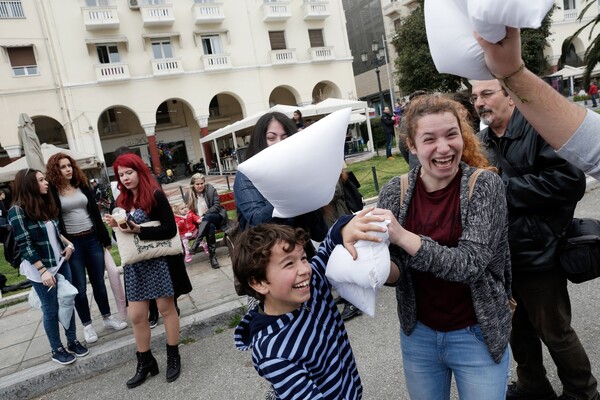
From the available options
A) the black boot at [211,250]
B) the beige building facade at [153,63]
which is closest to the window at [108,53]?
the beige building facade at [153,63]

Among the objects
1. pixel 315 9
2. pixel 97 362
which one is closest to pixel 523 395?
pixel 97 362

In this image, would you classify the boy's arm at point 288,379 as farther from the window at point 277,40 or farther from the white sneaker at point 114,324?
the window at point 277,40

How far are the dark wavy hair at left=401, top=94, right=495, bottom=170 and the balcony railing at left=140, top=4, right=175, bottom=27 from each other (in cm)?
2212

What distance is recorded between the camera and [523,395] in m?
2.25

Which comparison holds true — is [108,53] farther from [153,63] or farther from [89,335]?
[89,335]

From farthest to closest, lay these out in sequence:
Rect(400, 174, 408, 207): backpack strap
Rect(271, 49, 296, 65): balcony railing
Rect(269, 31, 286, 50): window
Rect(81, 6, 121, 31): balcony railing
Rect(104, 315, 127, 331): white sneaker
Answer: Rect(269, 31, 286, 50): window
Rect(271, 49, 296, 65): balcony railing
Rect(81, 6, 121, 31): balcony railing
Rect(104, 315, 127, 331): white sneaker
Rect(400, 174, 408, 207): backpack strap

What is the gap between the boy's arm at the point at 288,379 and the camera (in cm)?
128

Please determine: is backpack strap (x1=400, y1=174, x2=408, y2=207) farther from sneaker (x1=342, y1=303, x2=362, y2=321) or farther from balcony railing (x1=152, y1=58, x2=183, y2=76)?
balcony railing (x1=152, y1=58, x2=183, y2=76)

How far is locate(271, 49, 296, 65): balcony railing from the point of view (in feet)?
74.5

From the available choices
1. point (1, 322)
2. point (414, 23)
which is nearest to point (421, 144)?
point (1, 322)

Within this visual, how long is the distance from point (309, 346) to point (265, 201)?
35.8 inches

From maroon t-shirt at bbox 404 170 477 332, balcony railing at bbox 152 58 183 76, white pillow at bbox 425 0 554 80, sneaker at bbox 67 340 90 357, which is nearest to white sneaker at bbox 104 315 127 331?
sneaker at bbox 67 340 90 357

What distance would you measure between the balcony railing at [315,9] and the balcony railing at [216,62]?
562cm

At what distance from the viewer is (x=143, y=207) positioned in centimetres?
302
